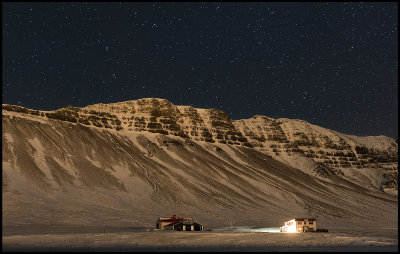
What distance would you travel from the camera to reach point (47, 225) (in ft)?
300

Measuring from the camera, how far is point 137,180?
141 m

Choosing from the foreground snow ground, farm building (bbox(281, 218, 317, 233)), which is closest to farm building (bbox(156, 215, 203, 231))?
the foreground snow ground

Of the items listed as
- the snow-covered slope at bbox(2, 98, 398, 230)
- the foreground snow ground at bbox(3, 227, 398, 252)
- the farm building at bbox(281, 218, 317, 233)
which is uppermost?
the snow-covered slope at bbox(2, 98, 398, 230)

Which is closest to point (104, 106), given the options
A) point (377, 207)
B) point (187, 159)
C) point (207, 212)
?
point (187, 159)

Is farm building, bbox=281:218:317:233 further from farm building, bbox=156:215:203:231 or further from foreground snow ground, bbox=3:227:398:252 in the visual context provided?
foreground snow ground, bbox=3:227:398:252

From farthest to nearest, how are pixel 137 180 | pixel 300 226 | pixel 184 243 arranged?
pixel 137 180 < pixel 300 226 < pixel 184 243

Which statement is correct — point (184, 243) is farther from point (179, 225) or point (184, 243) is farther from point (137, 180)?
point (137, 180)

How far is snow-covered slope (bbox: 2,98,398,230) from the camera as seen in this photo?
374 ft

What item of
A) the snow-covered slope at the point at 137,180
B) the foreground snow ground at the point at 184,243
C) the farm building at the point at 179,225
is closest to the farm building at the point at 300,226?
the farm building at the point at 179,225

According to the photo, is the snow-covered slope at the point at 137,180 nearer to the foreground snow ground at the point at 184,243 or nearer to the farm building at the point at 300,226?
the farm building at the point at 300,226

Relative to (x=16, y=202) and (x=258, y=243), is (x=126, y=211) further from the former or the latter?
(x=258, y=243)

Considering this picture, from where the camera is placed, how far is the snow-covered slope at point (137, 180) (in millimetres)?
114125

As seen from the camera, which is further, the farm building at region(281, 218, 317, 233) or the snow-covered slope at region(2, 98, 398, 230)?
the snow-covered slope at region(2, 98, 398, 230)

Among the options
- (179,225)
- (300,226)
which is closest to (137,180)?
(179,225)
